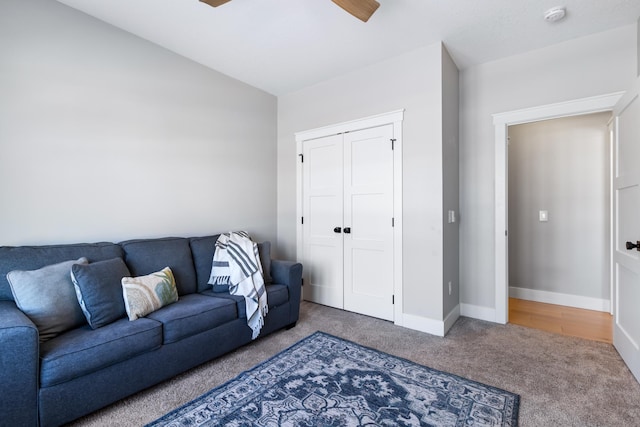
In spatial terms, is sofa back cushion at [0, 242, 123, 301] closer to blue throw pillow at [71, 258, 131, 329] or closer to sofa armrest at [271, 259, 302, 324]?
blue throw pillow at [71, 258, 131, 329]

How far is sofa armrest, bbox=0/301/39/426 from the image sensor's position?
1419 mm

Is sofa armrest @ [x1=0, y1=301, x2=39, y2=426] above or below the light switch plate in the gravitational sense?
below

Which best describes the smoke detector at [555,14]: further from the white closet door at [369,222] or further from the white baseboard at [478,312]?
the white baseboard at [478,312]

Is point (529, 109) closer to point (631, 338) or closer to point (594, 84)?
point (594, 84)

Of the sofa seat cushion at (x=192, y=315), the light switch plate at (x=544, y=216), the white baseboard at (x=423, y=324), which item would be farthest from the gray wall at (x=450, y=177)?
the sofa seat cushion at (x=192, y=315)

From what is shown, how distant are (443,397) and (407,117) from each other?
2.40 meters

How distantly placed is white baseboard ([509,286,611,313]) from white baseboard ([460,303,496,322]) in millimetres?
1165

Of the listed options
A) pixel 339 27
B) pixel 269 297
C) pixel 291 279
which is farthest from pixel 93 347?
pixel 339 27

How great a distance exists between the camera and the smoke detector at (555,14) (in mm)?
2390

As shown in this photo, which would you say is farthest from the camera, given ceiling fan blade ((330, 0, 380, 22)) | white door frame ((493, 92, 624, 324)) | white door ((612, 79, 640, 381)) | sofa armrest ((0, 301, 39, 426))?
white door frame ((493, 92, 624, 324))

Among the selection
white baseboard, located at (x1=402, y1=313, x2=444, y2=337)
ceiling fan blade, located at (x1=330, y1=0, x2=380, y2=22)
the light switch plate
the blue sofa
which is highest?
ceiling fan blade, located at (x1=330, y1=0, x2=380, y2=22)

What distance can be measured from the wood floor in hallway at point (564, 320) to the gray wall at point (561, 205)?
0.89ft

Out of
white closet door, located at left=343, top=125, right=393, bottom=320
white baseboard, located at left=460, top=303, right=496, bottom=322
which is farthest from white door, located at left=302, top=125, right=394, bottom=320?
white baseboard, located at left=460, top=303, right=496, bottom=322

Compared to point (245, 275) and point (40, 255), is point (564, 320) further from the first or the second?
point (40, 255)
